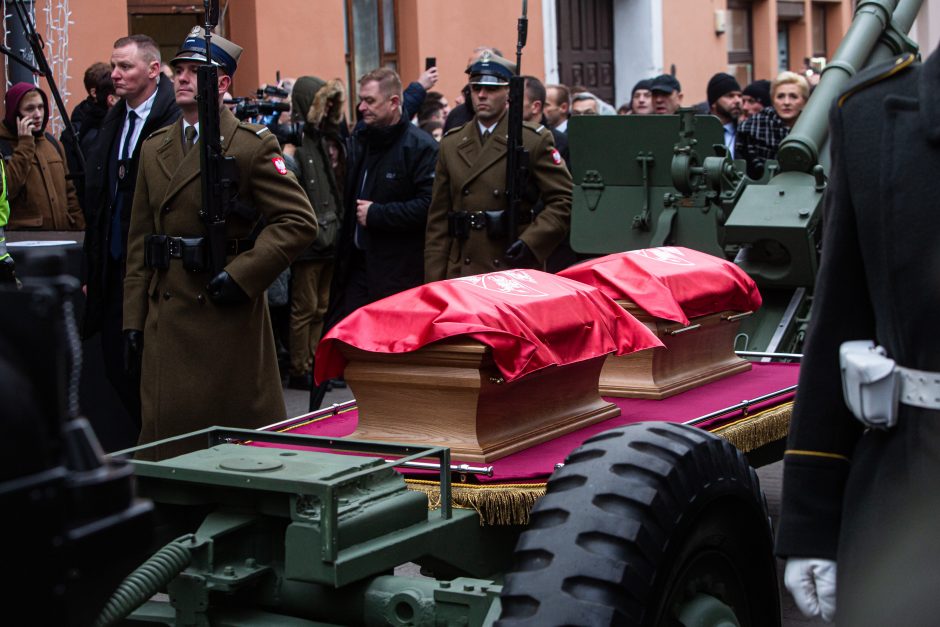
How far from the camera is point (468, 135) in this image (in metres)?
7.45

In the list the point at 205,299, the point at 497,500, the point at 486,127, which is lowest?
the point at 497,500

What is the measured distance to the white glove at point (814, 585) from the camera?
2.44 meters

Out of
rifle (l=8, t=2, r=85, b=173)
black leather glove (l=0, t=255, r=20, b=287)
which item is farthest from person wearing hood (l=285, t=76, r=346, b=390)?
black leather glove (l=0, t=255, r=20, b=287)

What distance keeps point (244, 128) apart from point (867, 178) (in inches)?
133

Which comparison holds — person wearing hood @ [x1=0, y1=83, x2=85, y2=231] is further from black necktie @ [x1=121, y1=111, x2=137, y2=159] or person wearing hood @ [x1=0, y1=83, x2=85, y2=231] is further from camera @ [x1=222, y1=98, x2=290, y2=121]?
black necktie @ [x1=121, y1=111, x2=137, y2=159]

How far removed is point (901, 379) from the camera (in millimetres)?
2322

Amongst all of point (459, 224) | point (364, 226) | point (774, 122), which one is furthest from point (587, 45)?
point (459, 224)

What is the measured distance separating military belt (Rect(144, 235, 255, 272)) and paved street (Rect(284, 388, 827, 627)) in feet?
4.16

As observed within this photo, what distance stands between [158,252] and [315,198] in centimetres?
403

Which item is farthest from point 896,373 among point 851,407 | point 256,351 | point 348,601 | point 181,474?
point 256,351

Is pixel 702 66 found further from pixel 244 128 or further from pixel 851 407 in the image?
pixel 851 407

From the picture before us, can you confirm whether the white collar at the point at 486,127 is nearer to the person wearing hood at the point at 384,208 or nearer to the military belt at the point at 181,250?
the person wearing hood at the point at 384,208

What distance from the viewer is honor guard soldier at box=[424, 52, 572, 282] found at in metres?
7.27

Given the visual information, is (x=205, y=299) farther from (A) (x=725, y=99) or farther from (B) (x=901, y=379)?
(A) (x=725, y=99)
